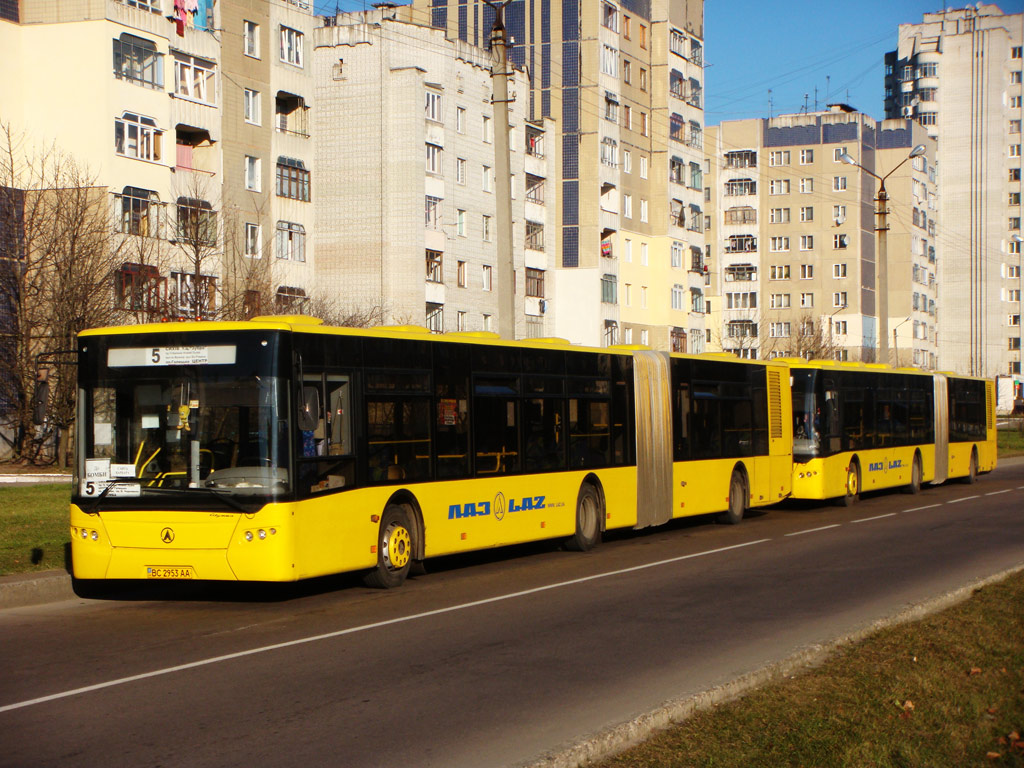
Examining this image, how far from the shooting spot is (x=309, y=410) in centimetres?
1369

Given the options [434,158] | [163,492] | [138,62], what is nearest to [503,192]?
[163,492]

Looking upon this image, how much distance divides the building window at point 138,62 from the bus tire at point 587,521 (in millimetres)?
34084

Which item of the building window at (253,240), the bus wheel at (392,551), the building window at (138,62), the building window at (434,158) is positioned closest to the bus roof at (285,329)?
the bus wheel at (392,551)

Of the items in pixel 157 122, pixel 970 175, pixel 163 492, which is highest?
pixel 970 175

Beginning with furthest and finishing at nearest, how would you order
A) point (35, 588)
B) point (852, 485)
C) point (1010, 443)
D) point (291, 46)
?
point (1010, 443), point (291, 46), point (852, 485), point (35, 588)

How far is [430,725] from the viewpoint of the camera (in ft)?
26.8

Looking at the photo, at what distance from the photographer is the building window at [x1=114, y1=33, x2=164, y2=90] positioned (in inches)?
1901

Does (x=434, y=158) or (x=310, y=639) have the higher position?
(x=434, y=158)

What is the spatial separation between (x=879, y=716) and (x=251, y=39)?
53.0m

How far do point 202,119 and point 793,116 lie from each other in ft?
265

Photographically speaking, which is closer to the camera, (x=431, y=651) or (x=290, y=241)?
(x=431, y=651)

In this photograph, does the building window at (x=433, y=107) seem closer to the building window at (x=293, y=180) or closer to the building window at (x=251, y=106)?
the building window at (x=293, y=180)

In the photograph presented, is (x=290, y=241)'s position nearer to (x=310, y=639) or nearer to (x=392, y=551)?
(x=392, y=551)

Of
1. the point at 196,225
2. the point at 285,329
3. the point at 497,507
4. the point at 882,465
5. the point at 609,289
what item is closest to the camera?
the point at 285,329
